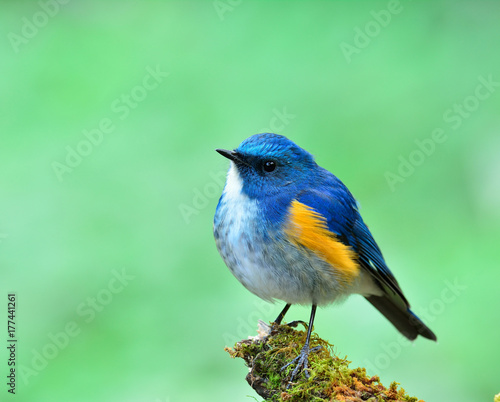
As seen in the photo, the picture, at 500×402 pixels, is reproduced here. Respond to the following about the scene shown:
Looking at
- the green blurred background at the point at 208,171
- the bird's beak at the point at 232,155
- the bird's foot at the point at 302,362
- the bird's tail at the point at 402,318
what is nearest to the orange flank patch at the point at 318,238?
the bird's beak at the point at 232,155

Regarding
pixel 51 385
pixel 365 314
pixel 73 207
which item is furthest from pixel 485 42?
pixel 51 385

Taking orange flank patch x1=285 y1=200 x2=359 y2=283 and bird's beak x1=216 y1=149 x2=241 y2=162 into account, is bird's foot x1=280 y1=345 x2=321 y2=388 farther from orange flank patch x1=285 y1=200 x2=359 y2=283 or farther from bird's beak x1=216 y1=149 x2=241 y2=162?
bird's beak x1=216 y1=149 x2=241 y2=162

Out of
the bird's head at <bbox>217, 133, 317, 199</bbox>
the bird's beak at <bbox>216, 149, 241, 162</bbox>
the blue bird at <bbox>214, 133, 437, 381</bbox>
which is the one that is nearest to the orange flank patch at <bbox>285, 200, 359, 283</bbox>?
the blue bird at <bbox>214, 133, 437, 381</bbox>

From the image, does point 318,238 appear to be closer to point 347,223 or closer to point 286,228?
point 286,228

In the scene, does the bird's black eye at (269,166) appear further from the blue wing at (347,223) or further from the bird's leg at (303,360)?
the bird's leg at (303,360)

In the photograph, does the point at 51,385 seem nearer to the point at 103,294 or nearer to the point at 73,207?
the point at 103,294

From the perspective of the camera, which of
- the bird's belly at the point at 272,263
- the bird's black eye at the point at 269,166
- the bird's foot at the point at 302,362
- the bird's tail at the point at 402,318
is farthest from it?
the bird's tail at the point at 402,318

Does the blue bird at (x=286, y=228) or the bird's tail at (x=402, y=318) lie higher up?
the bird's tail at (x=402, y=318)

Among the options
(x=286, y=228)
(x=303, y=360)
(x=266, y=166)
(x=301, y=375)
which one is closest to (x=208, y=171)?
(x=266, y=166)

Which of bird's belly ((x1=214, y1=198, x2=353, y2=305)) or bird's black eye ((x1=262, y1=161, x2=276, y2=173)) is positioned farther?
bird's black eye ((x1=262, y1=161, x2=276, y2=173))
